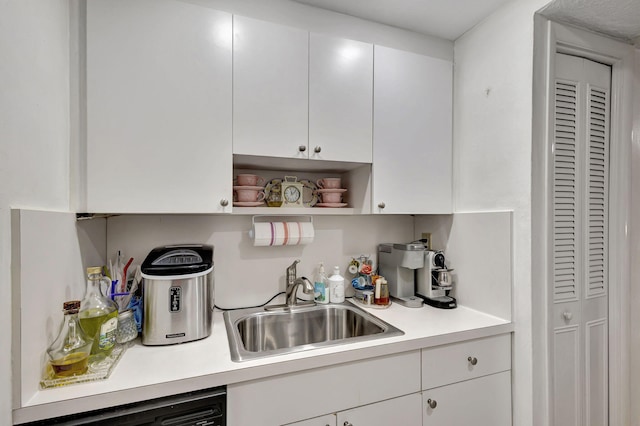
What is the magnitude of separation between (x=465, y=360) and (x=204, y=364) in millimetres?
1059

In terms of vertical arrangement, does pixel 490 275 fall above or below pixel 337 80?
below

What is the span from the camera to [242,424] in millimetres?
964

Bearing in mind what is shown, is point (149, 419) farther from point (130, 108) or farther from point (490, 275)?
point (490, 275)

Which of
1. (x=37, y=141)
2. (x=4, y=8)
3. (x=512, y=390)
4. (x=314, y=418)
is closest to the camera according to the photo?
(x=4, y=8)

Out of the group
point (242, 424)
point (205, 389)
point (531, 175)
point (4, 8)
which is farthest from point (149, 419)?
point (531, 175)

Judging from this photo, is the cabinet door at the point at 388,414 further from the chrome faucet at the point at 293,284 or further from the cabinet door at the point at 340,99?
the cabinet door at the point at 340,99

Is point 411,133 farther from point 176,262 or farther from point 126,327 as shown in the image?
point 126,327

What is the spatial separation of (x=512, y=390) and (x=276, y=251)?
129cm

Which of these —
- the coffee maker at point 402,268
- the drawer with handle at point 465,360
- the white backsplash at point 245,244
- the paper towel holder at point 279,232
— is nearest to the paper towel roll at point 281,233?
the paper towel holder at point 279,232

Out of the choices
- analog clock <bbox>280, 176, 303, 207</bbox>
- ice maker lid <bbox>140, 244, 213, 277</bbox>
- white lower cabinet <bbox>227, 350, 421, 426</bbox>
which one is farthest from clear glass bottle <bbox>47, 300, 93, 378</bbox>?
analog clock <bbox>280, 176, 303, 207</bbox>

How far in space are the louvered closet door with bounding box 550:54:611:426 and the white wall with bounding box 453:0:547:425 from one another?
14cm

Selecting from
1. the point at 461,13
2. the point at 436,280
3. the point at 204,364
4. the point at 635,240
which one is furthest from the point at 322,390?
the point at 461,13

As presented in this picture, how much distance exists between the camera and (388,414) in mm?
1150

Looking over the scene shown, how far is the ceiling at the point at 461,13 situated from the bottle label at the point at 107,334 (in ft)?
5.08
